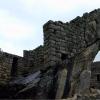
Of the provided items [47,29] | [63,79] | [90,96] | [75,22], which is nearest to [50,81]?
[63,79]

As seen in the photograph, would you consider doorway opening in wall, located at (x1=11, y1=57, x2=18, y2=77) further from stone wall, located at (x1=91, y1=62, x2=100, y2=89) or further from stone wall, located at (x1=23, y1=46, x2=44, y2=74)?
stone wall, located at (x1=91, y1=62, x2=100, y2=89)

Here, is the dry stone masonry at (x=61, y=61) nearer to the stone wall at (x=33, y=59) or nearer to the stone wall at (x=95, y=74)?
the stone wall at (x=33, y=59)

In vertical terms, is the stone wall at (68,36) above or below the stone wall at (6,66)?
above

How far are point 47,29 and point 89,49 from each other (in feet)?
7.20

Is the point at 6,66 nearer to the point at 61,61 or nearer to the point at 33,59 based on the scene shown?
the point at 33,59

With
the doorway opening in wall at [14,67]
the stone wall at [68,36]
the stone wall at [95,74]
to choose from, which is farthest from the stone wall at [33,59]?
the stone wall at [95,74]

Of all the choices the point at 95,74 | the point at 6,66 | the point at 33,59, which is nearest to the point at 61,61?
the point at 33,59

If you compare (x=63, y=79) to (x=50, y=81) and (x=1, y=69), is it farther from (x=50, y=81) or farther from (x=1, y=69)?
(x=1, y=69)

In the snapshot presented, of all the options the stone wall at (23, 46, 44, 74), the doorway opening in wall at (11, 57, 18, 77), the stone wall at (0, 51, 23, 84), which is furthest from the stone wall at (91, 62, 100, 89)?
the stone wall at (0, 51, 23, 84)

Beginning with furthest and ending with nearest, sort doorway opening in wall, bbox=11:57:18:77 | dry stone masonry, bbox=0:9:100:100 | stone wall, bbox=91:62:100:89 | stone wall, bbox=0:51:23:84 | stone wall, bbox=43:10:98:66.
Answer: stone wall, bbox=91:62:100:89
doorway opening in wall, bbox=11:57:18:77
stone wall, bbox=0:51:23:84
stone wall, bbox=43:10:98:66
dry stone masonry, bbox=0:9:100:100

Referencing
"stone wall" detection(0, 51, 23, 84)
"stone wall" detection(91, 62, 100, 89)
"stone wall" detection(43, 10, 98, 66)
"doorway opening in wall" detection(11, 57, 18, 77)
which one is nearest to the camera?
"stone wall" detection(43, 10, 98, 66)

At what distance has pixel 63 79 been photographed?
32.2 feet

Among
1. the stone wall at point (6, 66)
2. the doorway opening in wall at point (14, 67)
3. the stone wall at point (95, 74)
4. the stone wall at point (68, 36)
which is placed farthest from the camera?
the stone wall at point (95, 74)

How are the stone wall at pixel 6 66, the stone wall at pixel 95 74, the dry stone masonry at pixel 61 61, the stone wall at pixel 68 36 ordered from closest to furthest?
the dry stone masonry at pixel 61 61
the stone wall at pixel 68 36
the stone wall at pixel 6 66
the stone wall at pixel 95 74
